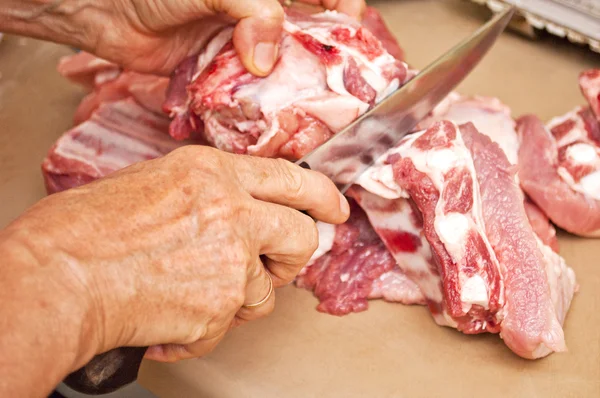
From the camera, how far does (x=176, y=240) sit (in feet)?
4.75

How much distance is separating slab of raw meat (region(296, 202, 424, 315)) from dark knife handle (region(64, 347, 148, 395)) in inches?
32.3

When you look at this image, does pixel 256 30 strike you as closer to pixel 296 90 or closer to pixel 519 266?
pixel 296 90

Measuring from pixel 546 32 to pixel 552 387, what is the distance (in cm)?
206

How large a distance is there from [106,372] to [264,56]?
1197 millimetres

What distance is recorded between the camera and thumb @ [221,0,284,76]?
2.12 meters

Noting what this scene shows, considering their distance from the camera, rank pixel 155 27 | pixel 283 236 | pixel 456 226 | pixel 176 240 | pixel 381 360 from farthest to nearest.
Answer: pixel 155 27 < pixel 381 360 < pixel 456 226 < pixel 283 236 < pixel 176 240

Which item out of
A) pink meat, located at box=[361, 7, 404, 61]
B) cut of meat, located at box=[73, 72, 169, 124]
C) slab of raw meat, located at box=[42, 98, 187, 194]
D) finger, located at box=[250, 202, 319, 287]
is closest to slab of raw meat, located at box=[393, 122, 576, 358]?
finger, located at box=[250, 202, 319, 287]

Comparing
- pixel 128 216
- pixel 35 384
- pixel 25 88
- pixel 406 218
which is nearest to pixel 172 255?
pixel 128 216

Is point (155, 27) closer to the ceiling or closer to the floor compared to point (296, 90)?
closer to the ceiling

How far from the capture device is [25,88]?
10.4ft

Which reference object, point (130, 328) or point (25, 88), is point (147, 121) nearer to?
point (25, 88)

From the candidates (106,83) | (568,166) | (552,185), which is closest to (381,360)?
(552,185)

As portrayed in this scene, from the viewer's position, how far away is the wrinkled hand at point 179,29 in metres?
2.13

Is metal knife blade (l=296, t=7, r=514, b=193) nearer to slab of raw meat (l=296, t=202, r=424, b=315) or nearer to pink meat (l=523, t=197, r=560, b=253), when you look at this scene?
slab of raw meat (l=296, t=202, r=424, b=315)
